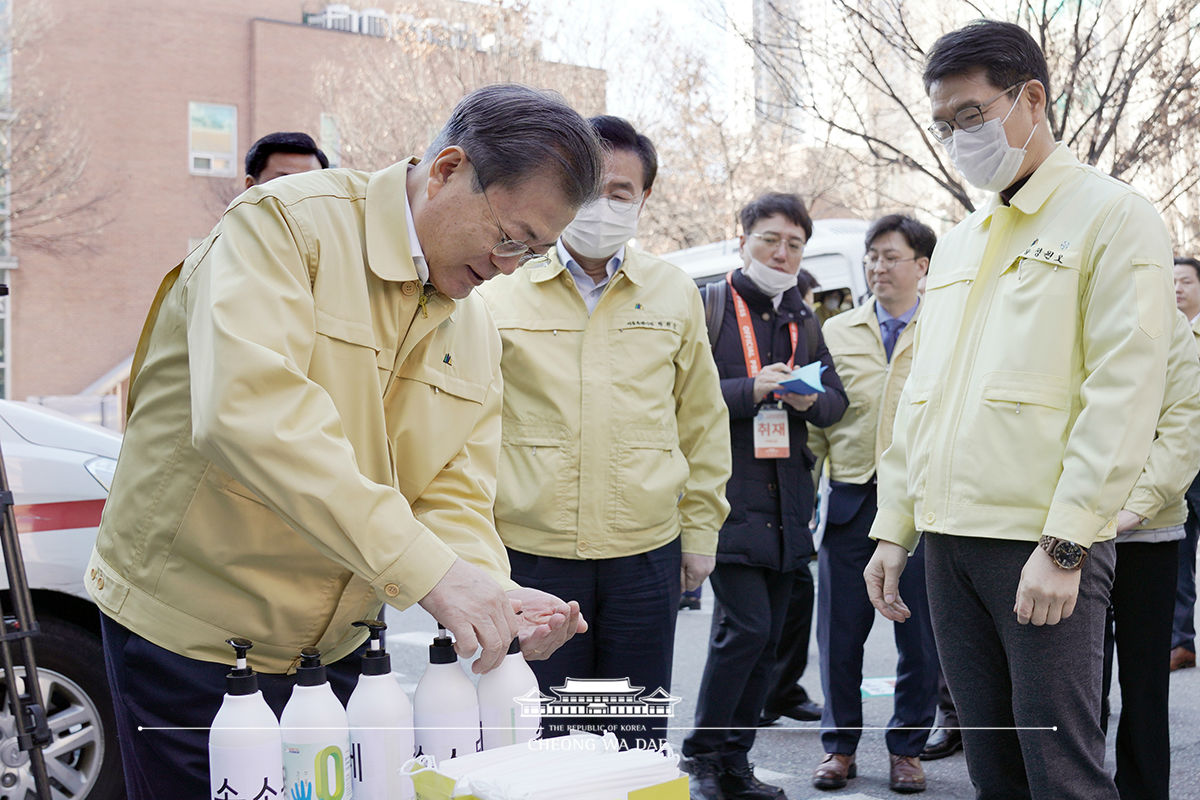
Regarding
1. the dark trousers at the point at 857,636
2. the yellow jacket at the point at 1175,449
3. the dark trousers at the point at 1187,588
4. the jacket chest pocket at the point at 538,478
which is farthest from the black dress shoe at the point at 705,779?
the dark trousers at the point at 1187,588

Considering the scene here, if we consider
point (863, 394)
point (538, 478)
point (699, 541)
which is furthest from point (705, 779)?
point (863, 394)

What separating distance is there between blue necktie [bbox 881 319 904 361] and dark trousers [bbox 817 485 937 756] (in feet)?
2.27

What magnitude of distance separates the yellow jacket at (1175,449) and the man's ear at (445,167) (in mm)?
2876

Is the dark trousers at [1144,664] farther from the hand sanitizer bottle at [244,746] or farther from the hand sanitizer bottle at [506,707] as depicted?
the hand sanitizer bottle at [244,746]

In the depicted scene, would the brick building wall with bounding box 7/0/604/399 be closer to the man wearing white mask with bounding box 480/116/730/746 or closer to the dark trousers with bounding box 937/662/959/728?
the dark trousers with bounding box 937/662/959/728

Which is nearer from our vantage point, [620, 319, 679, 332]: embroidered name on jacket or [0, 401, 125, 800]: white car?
[620, 319, 679, 332]: embroidered name on jacket

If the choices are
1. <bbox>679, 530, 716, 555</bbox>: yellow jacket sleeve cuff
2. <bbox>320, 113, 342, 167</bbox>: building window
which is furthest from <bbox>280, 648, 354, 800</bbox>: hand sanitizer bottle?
<bbox>320, 113, 342, 167</bbox>: building window

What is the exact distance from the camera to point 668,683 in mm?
3949

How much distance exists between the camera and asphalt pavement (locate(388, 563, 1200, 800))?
4.73 metres

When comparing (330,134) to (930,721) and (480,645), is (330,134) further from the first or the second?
(480,645)

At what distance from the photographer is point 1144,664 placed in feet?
13.0

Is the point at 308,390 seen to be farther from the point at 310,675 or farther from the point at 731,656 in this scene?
the point at 731,656

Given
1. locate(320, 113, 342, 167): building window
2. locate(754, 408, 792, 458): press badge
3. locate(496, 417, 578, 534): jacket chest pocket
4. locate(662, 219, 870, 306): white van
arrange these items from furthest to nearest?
locate(320, 113, 342, 167): building window → locate(662, 219, 870, 306): white van → locate(754, 408, 792, 458): press badge → locate(496, 417, 578, 534): jacket chest pocket

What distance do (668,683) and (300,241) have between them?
235cm
